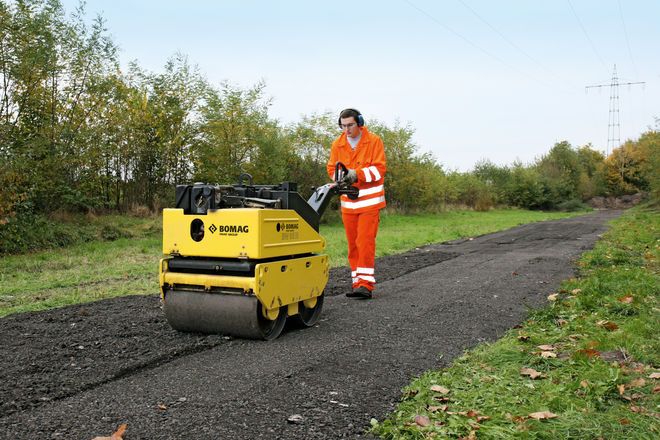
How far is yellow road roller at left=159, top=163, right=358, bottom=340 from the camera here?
15.3 feet

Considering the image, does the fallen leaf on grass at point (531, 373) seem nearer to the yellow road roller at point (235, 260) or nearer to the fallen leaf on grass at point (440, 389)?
the fallen leaf on grass at point (440, 389)

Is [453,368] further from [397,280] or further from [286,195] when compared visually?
[397,280]

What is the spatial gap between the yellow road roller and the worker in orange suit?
5.38 ft

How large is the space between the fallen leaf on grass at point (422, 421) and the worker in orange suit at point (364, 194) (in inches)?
147

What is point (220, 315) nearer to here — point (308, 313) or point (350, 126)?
point (308, 313)

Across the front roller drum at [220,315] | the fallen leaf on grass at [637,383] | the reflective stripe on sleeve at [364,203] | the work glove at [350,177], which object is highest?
the work glove at [350,177]

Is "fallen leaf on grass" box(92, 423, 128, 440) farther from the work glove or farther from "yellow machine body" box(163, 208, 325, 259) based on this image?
the work glove

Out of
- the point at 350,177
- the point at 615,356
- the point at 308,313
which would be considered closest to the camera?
the point at 615,356

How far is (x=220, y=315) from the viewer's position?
4754mm

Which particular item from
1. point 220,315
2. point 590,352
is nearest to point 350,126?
point 220,315

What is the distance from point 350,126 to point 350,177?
0.73 metres

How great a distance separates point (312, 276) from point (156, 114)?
1330 centimetres

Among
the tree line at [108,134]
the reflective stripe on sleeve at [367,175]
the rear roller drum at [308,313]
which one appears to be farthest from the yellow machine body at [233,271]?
the tree line at [108,134]

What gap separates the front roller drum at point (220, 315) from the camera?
15.3ft
